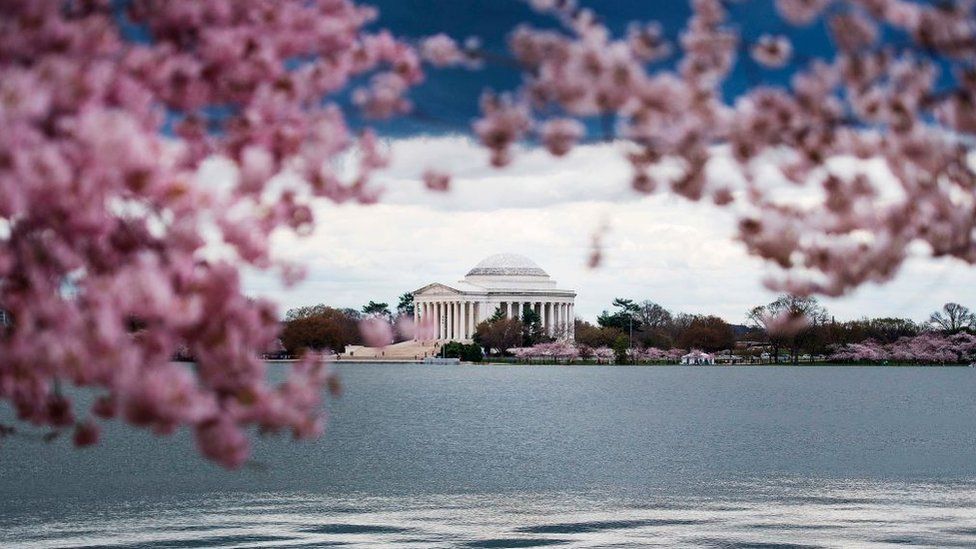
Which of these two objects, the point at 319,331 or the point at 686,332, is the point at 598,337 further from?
the point at 319,331

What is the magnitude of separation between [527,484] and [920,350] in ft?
458

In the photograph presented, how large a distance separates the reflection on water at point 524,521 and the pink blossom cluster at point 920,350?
134m

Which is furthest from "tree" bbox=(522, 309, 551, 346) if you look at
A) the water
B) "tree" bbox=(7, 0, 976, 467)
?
"tree" bbox=(7, 0, 976, 467)

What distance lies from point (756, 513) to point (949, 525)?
462 cm

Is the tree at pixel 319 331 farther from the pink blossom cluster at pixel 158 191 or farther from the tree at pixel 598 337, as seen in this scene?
the pink blossom cluster at pixel 158 191

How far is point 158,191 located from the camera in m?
5.29

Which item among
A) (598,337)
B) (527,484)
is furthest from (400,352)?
(527,484)

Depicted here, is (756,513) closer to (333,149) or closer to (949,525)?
(949,525)

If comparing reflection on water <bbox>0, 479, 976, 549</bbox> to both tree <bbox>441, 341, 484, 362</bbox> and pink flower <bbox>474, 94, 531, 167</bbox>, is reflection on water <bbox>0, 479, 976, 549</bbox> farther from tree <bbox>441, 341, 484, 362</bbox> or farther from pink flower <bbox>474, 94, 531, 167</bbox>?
tree <bbox>441, 341, 484, 362</bbox>

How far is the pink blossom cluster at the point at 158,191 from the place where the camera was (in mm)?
5090

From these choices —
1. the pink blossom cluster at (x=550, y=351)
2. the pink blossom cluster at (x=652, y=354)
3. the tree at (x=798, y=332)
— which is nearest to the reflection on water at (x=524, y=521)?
the tree at (x=798, y=332)

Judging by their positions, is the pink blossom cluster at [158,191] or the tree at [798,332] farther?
the tree at [798,332]

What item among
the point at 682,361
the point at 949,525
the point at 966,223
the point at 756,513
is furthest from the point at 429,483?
the point at 682,361

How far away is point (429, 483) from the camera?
37.4 m
